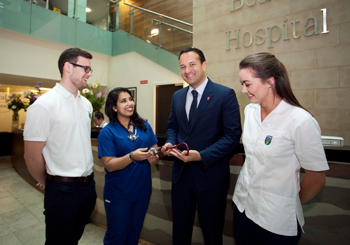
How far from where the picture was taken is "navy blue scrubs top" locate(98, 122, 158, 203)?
5.12 ft

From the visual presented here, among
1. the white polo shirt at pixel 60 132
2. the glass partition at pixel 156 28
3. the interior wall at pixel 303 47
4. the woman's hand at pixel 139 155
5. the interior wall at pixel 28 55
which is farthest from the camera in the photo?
the glass partition at pixel 156 28

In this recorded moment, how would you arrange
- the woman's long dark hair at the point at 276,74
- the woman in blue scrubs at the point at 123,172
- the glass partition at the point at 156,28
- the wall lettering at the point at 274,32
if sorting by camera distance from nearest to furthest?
the woman's long dark hair at the point at 276,74
the woman in blue scrubs at the point at 123,172
the wall lettering at the point at 274,32
the glass partition at the point at 156,28

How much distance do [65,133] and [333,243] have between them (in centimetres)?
203

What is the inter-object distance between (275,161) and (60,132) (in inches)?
53.9

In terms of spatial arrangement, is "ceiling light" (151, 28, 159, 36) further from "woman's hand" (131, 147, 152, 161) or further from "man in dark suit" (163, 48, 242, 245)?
"woman's hand" (131, 147, 152, 161)

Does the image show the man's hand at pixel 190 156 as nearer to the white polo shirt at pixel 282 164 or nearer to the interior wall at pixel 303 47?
the white polo shirt at pixel 282 164

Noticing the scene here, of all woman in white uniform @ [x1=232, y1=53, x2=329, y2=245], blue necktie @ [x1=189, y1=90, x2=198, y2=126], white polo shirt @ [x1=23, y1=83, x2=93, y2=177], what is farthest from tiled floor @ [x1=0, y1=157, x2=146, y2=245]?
woman in white uniform @ [x1=232, y1=53, x2=329, y2=245]

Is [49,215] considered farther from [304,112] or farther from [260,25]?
[260,25]

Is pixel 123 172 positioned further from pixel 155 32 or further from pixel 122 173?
pixel 155 32

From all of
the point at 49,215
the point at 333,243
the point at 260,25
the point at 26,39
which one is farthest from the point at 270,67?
the point at 26,39

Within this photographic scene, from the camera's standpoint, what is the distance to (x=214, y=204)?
141 cm

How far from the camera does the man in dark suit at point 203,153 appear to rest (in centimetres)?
140

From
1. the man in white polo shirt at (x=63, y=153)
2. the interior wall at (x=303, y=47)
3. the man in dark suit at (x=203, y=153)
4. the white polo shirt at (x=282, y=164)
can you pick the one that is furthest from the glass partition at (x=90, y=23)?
the white polo shirt at (x=282, y=164)

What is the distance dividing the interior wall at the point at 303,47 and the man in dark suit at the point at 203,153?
2921mm
